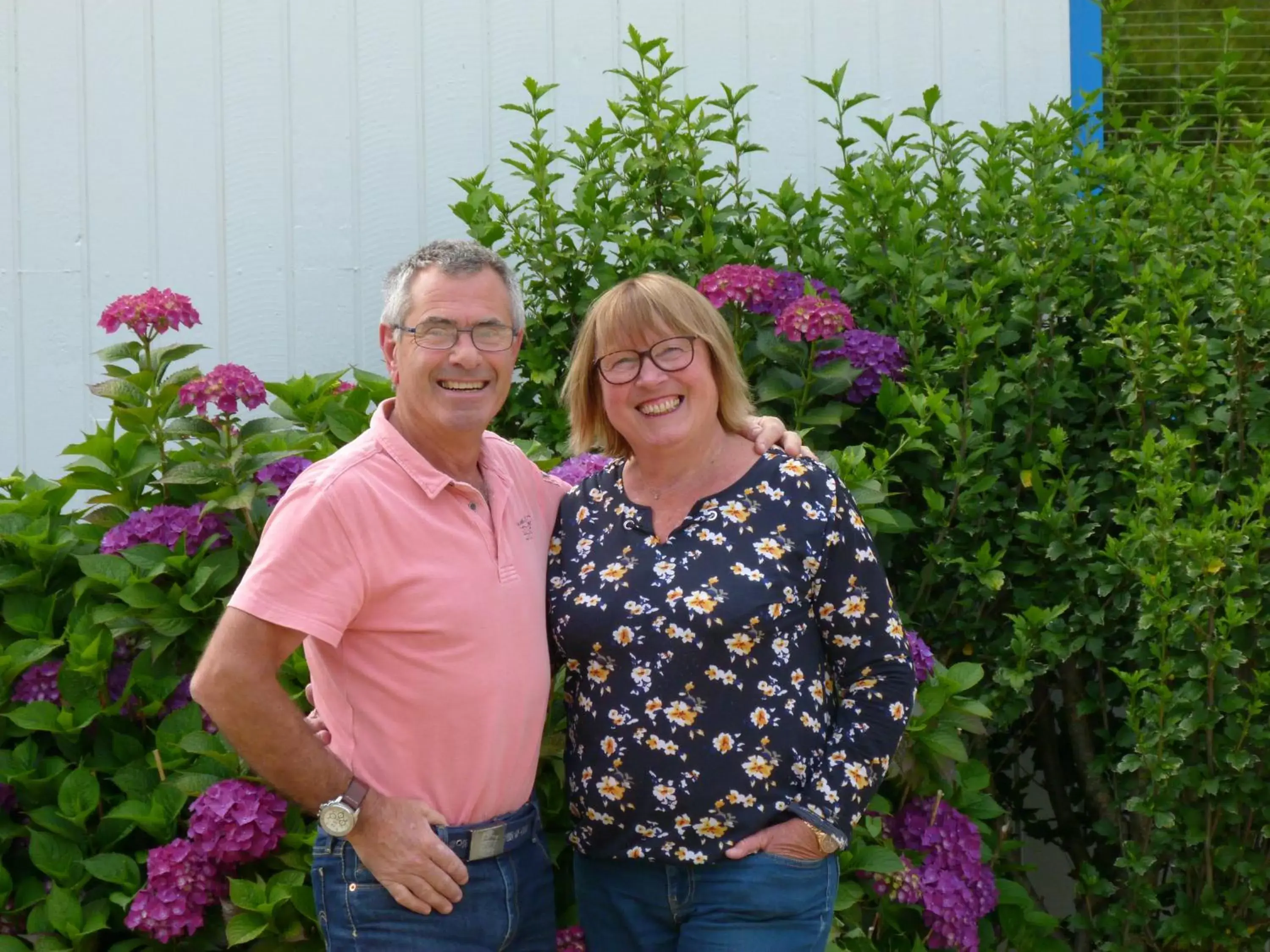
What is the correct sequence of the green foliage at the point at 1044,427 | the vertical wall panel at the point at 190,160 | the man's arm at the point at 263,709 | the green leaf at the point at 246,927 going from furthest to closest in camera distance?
the vertical wall panel at the point at 190,160
the green foliage at the point at 1044,427
the green leaf at the point at 246,927
the man's arm at the point at 263,709

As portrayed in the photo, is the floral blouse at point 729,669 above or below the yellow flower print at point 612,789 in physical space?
above

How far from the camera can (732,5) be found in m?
4.63

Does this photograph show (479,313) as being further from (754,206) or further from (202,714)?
(754,206)

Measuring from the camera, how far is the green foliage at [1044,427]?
3.20 meters

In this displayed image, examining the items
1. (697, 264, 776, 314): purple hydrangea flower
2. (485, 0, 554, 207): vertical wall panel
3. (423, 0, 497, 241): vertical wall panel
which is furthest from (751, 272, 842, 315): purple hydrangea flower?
(423, 0, 497, 241): vertical wall panel

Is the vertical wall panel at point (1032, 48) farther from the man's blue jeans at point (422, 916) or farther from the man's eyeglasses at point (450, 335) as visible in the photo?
the man's blue jeans at point (422, 916)

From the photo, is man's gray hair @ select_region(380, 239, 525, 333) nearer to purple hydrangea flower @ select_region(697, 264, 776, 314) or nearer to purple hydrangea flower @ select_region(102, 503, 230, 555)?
purple hydrangea flower @ select_region(102, 503, 230, 555)

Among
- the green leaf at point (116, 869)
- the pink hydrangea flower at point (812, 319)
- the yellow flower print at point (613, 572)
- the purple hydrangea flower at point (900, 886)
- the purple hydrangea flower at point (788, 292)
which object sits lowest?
the purple hydrangea flower at point (900, 886)

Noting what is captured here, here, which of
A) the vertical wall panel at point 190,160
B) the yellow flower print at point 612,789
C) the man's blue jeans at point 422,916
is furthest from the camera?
the vertical wall panel at point 190,160

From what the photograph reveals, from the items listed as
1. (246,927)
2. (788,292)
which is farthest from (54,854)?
(788,292)

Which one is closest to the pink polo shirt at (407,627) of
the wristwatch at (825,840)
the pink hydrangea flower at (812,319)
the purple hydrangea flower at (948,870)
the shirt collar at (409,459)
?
the shirt collar at (409,459)

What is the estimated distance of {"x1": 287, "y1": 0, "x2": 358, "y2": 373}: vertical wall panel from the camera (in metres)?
4.60

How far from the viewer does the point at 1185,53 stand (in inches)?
183

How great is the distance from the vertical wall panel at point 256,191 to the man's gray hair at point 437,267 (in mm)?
2418
